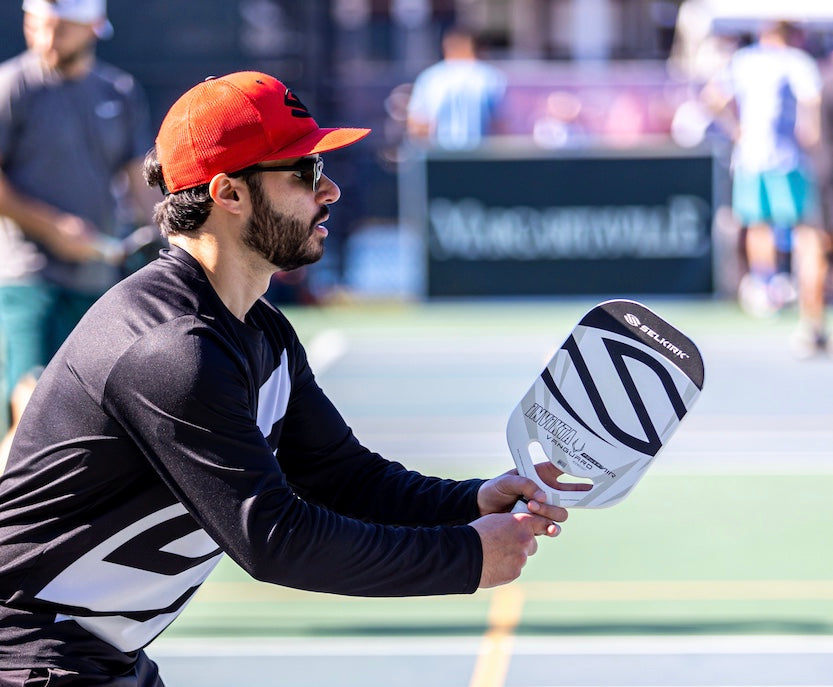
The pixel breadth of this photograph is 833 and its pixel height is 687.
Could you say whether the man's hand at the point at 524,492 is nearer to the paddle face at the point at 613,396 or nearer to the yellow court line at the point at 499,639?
the paddle face at the point at 613,396

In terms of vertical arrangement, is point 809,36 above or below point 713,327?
above

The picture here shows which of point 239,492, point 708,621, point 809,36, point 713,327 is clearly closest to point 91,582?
point 239,492

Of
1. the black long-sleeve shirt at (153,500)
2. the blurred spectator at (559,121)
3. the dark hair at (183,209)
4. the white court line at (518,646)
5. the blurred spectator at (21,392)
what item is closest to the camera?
the black long-sleeve shirt at (153,500)

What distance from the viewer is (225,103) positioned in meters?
2.79

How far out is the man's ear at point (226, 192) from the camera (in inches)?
110

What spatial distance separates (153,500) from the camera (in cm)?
279

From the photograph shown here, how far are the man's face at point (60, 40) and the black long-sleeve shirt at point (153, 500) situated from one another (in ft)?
9.62

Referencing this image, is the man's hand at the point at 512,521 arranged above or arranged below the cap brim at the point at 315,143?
below

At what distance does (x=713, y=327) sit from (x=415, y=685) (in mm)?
9267

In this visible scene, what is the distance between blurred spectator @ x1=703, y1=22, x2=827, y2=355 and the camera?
11938 mm

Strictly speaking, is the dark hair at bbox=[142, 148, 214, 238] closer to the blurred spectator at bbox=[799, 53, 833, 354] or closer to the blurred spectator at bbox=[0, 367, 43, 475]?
the blurred spectator at bbox=[0, 367, 43, 475]

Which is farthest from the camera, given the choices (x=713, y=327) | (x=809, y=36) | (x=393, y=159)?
(x=809, y=36)

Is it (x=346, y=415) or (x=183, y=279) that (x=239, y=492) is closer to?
(x=183, y=279)

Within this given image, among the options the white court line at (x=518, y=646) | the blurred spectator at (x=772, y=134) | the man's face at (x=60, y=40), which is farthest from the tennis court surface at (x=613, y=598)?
the blurred spectator at (x=772, y=134)
